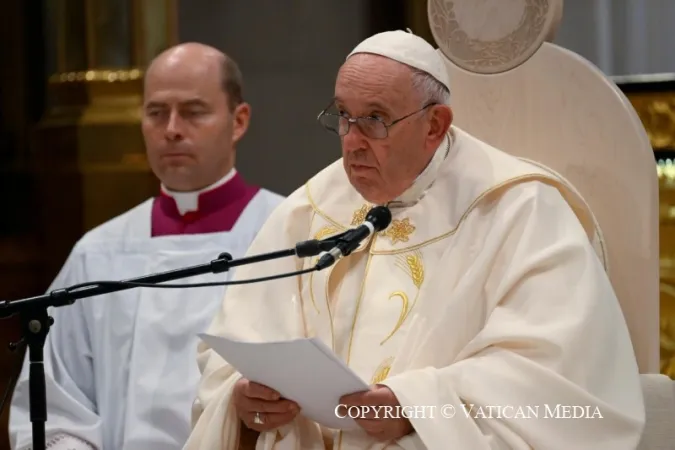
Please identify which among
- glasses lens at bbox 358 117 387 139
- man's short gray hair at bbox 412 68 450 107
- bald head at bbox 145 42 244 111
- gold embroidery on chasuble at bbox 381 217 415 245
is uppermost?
bald head at bbox 145 42 244 111

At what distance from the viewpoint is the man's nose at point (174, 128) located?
13.9ft

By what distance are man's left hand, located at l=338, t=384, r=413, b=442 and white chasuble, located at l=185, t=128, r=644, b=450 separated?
0.10 feet

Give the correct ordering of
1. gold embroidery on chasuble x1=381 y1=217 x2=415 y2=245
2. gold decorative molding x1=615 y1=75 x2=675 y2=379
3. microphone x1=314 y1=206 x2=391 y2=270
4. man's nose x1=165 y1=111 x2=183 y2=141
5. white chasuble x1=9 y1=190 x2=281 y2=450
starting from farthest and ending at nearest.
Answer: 1. gold decorative molding x1=615 y1=75 x2=675 y2=379
2. man's nose x1=165 y1=111 x2=183 y2=141
3. white chasuble x1=9 y1=190 x2=281 y2=450
4. gold embroidery on chasuble x1=381 y1=217 x2=415 y2=245
5. microphone x1=314 y1=206 x2=391 y2=270

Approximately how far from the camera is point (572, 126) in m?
3.38

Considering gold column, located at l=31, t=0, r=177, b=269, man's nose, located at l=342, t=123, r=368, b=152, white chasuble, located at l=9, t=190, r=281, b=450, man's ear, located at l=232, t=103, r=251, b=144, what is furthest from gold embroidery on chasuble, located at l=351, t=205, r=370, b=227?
gold column, located at l=31, t=0, r=177, b=269

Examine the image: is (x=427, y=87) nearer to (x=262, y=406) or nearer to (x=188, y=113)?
(x=262, y=406)

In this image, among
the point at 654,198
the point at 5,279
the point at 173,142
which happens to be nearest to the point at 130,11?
the point at 5,279

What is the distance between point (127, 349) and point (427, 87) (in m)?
1.69

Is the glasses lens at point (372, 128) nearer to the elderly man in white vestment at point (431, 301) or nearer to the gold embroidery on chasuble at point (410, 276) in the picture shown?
the elderly man in white vestment at point (431, 301)

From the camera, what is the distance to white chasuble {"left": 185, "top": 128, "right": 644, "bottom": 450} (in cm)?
280

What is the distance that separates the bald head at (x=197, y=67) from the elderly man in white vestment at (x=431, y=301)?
105 centimetres

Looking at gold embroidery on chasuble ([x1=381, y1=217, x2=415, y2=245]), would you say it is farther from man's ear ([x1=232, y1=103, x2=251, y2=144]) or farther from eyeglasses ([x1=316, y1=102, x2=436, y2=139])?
man's ear ([x1=232, y1=103, x2=251, y2=144])

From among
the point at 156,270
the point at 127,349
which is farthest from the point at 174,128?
the point at 127,349

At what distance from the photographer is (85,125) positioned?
6090 millimetres
